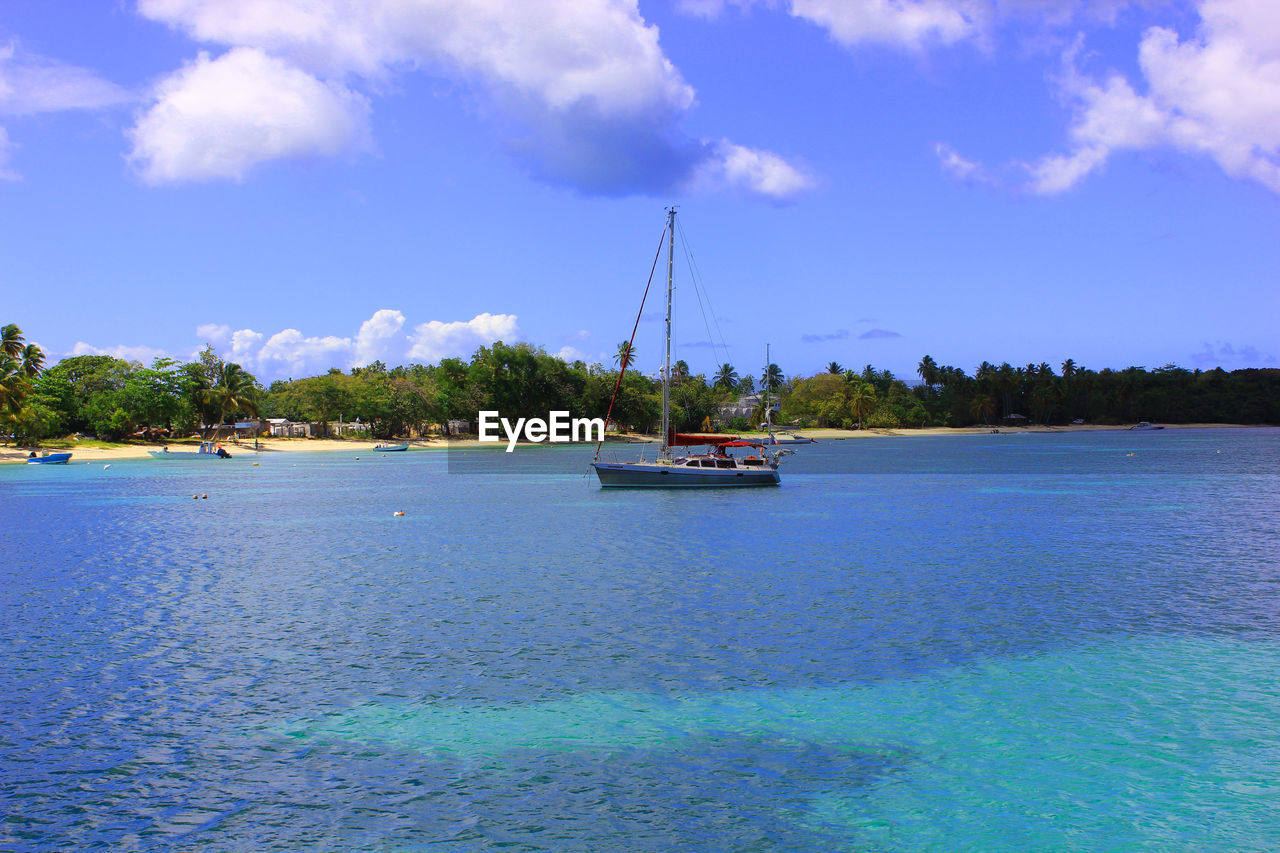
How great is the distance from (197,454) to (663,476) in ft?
219

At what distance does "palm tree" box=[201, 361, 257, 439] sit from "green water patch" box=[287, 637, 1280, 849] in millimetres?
113234

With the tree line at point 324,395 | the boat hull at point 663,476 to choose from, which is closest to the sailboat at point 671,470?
the boat hull at point 663,476

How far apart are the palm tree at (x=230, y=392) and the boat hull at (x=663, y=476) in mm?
78743

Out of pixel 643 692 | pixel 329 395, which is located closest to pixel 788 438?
pixel 329 395

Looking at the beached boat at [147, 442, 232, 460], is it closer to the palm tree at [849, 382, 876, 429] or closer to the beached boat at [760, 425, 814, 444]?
the beached boat at [760, 425, 814, 444]

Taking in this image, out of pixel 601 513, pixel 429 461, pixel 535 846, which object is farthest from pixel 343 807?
pixel 429 461

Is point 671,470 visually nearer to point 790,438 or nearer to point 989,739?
point 989,739

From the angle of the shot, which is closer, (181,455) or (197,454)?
(181,455)

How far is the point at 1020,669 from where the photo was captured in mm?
17016

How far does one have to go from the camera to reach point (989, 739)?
44.1 feet

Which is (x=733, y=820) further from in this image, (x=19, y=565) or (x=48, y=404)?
(x=48, y=404)

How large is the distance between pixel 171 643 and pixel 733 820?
47.5 ft

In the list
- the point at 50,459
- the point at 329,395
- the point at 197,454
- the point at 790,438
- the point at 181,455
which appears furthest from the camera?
the point at 790,438

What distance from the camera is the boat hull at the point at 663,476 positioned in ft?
181
